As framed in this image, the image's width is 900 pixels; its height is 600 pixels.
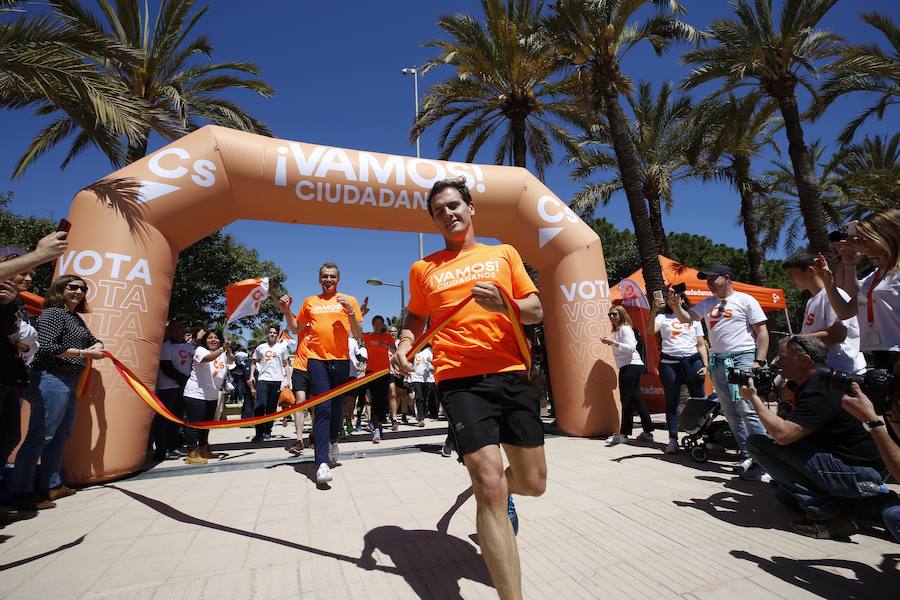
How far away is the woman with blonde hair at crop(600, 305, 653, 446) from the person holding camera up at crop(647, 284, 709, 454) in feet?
1.65

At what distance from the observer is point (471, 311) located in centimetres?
248

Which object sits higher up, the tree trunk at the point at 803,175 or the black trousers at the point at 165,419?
the tree trunk at the point at 803,175

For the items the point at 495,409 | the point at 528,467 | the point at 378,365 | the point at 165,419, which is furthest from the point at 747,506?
the point at 165,419

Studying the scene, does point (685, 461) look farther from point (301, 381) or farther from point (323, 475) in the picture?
point (301, 381)

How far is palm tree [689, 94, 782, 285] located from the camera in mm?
13219

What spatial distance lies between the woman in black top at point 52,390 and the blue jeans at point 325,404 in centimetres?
195

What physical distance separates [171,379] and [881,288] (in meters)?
7.32

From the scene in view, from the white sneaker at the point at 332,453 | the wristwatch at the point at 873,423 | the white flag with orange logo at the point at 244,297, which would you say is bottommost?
the white sneaker at the point at 332,453

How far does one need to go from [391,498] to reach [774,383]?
10.6 feet

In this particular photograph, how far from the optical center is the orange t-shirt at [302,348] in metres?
5.13

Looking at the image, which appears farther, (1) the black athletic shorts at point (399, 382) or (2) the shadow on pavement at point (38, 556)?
(1) the black athletic shorts at point (399, 382)

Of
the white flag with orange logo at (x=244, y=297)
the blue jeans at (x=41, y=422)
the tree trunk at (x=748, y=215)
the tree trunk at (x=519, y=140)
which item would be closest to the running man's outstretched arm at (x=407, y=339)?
the blue jeans at (x=41, y=422)

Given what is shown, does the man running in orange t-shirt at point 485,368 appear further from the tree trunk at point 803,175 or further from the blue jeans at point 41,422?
the tree trunk at point 803,175

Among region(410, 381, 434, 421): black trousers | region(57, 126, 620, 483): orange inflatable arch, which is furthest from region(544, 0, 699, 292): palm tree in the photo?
region(410, 381, 434, 421): black trousers
